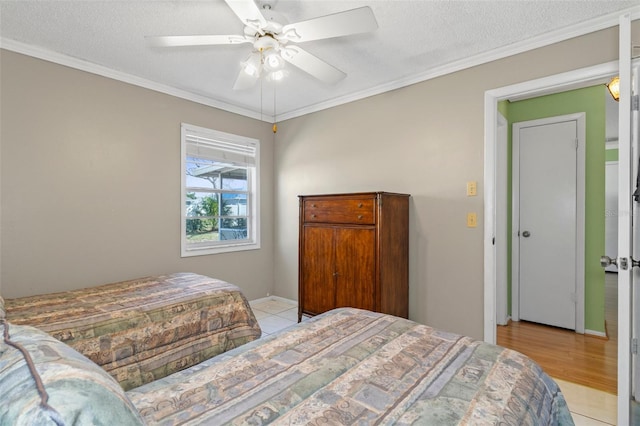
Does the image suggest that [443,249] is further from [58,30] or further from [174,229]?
[58,30]

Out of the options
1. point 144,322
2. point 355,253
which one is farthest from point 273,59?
point 144,322

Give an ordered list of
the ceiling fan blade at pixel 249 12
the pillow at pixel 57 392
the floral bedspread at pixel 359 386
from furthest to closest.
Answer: the ceiling fan blade at pixel 249 12 < the floral bedspread at pixel 359 386 < the pillow at pixel 57 392

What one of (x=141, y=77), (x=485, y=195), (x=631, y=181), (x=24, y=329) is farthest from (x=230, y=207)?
(x=631, y=181)

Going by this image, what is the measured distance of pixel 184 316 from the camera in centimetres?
212

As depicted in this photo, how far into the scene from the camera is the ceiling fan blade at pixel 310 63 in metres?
1.92

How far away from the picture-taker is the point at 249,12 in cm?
158

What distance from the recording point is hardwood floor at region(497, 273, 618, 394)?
2352 mm

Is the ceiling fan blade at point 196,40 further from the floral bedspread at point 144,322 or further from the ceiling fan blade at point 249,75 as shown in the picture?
the floral bedspread at point 144,322

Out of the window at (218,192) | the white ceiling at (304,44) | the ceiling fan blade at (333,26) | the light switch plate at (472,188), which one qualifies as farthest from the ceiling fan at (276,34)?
the window at (218,192)

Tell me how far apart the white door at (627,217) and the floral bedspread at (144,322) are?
2.27 meters

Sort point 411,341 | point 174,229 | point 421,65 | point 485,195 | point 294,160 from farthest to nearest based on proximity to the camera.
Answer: point 294,160, point 174,229, point 421,65, point 485,195, point 411,341

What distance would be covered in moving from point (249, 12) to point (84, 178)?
7.18ft

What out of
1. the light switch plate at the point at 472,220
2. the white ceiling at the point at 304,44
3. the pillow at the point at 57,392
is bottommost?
the pillow at the point at 57,392

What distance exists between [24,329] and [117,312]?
1152 mm
